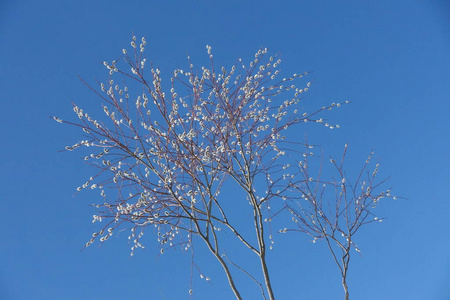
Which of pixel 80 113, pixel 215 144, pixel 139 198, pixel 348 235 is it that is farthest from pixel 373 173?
pixel 80 113

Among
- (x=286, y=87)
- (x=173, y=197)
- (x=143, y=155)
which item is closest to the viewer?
(x=173, y=197)

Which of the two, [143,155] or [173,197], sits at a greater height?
[143,155]

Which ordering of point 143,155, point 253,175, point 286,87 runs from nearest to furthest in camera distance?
point 143,155 < point 253,175 < point 286,87

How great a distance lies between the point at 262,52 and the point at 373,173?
128 cm

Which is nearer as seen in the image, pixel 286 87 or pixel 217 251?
pixel 217 251

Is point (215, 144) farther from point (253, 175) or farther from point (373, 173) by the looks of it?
point (373, 173)

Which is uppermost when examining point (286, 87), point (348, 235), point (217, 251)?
point (286, 87)

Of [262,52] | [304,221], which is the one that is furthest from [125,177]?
[262,52]

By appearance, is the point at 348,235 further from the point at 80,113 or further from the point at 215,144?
the point at 80,113

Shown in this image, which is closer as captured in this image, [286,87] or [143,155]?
[143,155]

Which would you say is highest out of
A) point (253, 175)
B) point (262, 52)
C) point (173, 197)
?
point (262, 52)

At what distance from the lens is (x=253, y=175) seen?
8.79 feet

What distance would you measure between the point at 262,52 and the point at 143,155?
4.40ft

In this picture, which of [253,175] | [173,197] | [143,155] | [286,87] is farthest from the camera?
[286,87]
